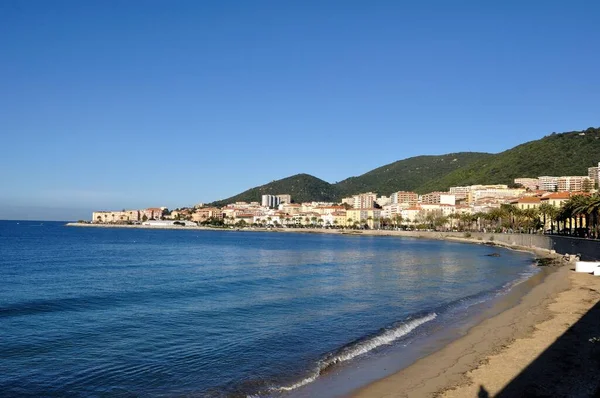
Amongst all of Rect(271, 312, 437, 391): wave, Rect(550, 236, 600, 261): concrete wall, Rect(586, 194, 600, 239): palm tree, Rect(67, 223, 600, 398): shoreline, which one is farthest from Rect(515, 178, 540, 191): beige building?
Rect(271, 312, 437, 391): wave

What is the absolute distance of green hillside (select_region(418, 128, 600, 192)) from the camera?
151625 millimetres

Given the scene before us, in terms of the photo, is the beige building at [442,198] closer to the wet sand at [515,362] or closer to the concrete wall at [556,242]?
the concrete wall at [556,242]

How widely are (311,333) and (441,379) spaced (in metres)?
5.36

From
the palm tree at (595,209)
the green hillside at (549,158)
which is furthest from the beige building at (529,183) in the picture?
the palm tree at (595,209)

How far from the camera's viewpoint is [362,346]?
45.4ft

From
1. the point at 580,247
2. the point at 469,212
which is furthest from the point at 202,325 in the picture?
the point at 469,212

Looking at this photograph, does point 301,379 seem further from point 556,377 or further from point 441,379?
point 556,377

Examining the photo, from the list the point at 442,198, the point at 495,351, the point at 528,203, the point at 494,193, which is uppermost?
the point at 494,193

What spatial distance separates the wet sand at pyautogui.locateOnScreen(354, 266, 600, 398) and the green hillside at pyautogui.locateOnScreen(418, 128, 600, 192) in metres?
146

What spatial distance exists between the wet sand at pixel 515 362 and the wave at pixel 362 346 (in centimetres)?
138

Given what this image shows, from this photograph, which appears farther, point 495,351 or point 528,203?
point 528,203

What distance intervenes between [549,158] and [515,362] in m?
165

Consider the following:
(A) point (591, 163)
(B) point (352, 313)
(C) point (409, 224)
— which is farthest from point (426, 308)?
(A) point (591, 163)

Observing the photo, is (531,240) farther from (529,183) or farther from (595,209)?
(529,183)
